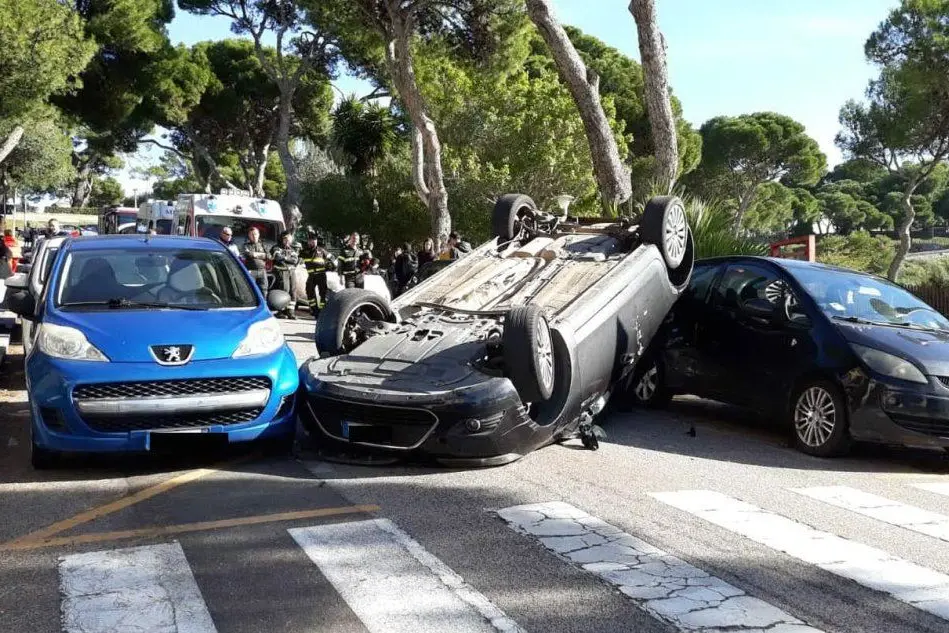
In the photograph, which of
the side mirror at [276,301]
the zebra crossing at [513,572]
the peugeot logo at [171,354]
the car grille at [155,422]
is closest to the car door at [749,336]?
the zebra crossing at [513,572]

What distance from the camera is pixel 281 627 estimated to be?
12.6 feet

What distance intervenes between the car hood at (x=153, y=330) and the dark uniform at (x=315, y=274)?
10945 mm

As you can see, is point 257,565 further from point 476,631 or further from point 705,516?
point 705,516

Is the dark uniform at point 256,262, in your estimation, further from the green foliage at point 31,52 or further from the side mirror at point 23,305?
the green foliage at point 31,52

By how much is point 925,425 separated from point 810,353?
1.04 meters

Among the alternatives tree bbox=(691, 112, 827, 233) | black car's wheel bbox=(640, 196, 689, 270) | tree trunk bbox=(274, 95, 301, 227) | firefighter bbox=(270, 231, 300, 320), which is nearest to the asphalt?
black car's wheel bbox=(640, 196, 689, 270)

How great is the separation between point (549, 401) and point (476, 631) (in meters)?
3.08

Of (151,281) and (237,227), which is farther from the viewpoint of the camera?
(237,227)

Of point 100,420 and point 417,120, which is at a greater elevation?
point 417,120

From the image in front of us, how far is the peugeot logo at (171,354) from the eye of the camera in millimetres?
6181

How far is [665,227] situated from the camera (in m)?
8.48

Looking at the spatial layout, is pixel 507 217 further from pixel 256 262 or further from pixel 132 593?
pixel 256 262

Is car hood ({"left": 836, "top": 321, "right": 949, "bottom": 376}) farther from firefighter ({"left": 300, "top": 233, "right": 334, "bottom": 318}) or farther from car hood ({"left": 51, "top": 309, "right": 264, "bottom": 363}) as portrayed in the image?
firefighter ({"left": 300, "top": 233, "right": 334, "bottom": 318})

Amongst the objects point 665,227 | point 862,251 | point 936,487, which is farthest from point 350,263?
point 862,251
